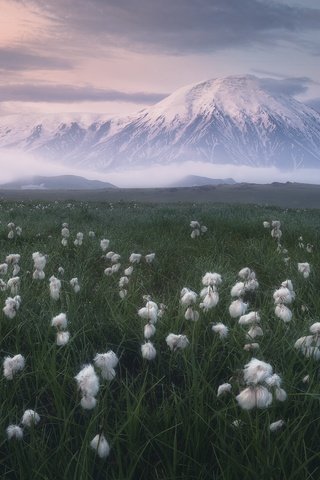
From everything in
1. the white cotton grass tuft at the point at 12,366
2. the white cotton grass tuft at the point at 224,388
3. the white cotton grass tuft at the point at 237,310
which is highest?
the white cotton grass tuft at the point at 237,310

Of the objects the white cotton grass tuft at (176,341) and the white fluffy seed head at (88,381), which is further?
the white cotton grass tuft at (176,341)

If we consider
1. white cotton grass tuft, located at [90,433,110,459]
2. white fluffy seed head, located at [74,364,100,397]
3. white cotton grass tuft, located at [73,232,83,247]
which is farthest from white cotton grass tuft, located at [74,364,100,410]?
white cotton grass tuft, located at [73,232,83,247]

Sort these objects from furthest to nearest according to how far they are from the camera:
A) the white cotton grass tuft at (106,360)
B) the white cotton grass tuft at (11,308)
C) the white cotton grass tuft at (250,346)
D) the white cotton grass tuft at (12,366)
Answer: the white cotton grass tuft at (11,308) < the white cotton grass tuft at (250,346) < the white cotton grass tuft at (12,366) < the white cotton grass tuft at (106,360)

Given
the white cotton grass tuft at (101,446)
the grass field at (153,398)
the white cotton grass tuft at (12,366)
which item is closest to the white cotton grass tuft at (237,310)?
the grass field at (153,398)

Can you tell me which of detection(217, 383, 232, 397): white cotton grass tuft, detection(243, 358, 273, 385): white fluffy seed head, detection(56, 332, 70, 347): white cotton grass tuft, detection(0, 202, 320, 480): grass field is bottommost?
detection(0, 202, 320, 480): grass field

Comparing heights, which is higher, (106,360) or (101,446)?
(106,360)

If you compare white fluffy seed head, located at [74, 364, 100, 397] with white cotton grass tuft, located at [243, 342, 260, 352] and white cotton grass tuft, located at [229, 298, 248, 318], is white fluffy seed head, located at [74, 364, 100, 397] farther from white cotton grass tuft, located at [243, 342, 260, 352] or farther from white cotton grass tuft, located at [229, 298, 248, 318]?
white cotton grass tuft, located at [229, 298, 248, 318]

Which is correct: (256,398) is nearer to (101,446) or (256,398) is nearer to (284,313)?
(101,446)

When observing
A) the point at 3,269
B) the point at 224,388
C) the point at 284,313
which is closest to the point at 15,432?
the point at 224,388

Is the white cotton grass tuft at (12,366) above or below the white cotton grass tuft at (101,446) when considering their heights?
above

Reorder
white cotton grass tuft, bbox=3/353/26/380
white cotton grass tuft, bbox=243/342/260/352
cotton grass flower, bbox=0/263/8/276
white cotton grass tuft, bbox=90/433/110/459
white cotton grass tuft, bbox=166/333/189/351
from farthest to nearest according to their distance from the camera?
cotton grass flower, bbox=0/263/8/276, white cotton grass tuft, bbox=166/333/189/351, white cotton grass tuft, bbox=243/342/260/352, white cotton grass tuft, bbox=3/353/26/380, white cotton grass tuft, bbox=90/433/110/459

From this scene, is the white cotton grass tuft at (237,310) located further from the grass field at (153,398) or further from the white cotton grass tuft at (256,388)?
the white cotton grass tuft at (256,388)

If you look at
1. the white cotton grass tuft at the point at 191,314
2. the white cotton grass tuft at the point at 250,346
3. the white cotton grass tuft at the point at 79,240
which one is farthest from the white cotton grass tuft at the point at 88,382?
the white cotton grass tuft at the point at 79,240

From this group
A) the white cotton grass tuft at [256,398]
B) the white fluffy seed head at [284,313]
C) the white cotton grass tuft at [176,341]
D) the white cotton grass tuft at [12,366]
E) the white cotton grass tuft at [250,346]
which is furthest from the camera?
the white fluffy seed head at [284,313]
